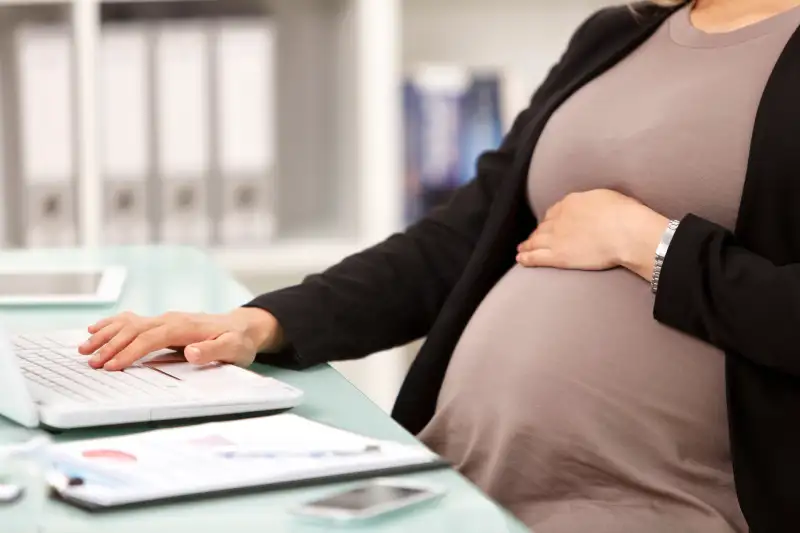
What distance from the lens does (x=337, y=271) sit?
1323 mm

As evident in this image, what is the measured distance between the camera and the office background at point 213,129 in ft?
7.38

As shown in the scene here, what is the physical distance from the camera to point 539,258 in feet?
4.12

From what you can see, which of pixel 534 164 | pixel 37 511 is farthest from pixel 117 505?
pixel 534 164

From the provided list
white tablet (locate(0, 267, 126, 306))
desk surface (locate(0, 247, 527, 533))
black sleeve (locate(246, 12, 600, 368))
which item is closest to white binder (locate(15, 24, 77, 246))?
white tablet (locate(0, 267, 126, 306))

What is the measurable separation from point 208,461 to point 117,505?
0.08 m

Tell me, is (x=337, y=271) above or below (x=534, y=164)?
below

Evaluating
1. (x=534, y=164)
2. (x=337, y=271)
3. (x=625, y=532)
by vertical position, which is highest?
(x=534, y=164)

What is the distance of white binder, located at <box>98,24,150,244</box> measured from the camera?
2.25m

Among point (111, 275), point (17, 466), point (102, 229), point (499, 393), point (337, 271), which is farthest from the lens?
point (102, 229)

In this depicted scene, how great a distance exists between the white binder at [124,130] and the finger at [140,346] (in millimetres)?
1279

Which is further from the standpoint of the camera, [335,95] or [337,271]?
[335,95]

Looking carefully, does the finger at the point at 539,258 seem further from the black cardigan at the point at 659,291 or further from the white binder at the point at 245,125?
the white binder at the point at 245,125

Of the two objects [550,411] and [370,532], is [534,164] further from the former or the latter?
[370,532]

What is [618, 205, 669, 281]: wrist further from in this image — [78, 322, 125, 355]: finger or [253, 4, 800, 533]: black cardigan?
[78, 322, 125, 355]: finger
